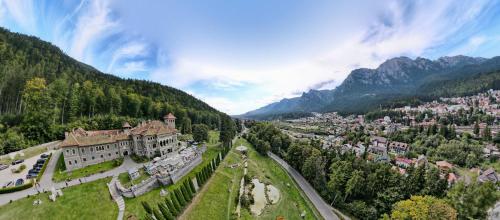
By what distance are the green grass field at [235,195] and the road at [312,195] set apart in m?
1.87

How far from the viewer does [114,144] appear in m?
51.8

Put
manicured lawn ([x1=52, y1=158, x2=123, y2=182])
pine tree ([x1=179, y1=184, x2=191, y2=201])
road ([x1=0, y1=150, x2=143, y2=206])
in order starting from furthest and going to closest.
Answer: manicured lawn ([x1=52, y1=158, x2=123, y2=182])
pine tree ([x1=179, y1=184, x2=191, y2=201])
road ([x1=0, y1=150, x2=143, y2=206])

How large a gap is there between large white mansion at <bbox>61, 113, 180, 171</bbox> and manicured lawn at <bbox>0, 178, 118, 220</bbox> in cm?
1012

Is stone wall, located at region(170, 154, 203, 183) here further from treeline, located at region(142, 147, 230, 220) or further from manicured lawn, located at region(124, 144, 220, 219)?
treeline, located at region(142, 147, 230, 220)

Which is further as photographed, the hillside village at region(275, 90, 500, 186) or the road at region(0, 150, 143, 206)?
the hillside village at region(275, 90, 500, 186)

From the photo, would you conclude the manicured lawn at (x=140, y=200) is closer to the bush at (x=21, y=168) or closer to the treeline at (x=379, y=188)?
the bush at (x=21, y=168)

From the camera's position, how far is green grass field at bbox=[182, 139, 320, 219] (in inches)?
1566

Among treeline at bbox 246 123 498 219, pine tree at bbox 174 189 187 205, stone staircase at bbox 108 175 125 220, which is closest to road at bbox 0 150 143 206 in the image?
stone staircase at bbox 108 175 125 220

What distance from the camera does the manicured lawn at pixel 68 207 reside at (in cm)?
3108

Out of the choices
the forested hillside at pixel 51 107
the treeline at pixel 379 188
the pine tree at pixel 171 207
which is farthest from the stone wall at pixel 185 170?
the treeline at pixel 379 188

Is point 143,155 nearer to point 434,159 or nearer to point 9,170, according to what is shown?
point 9,170

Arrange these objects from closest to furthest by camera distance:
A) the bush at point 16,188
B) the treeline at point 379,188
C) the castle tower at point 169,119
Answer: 1. the bush at point 16,188
2. the treeline at point 379,188
3. the castle tower at point 169,119

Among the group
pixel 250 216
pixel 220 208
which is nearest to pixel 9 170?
pixel 220 208

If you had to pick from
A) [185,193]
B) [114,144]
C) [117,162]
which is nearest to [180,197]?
[185,193]
